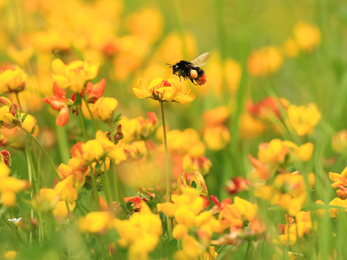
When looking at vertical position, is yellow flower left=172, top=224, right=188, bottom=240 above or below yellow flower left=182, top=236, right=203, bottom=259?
above

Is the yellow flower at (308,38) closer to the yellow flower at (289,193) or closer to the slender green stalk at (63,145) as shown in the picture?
the slender green stalk at (63,145)

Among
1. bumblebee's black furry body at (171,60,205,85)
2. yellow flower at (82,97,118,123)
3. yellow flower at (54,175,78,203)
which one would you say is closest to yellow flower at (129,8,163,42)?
bumblebee's black furry body at (171,60,205,85)

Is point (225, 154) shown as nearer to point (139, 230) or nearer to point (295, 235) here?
point (295, 235)

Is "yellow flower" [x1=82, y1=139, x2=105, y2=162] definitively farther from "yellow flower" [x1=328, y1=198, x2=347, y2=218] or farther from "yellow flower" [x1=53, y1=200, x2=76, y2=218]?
"yellow flower" [x1=328, y1=198, x2=347, y2=218]

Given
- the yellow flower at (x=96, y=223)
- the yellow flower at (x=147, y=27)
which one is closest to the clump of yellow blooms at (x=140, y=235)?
the yellow flower at (x=96, y=223)

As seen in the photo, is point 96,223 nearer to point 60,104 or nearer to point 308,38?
point 60,104

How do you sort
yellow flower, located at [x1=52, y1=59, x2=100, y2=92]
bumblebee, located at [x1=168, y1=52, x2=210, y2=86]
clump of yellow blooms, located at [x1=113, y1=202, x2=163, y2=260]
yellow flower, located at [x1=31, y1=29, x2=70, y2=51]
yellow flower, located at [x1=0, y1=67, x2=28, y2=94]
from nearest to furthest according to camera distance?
clump of yellow blooms, located at [x1=113, y1=202, x2=163, y2=260] → yellow flower, located at [x1=52, y1=59, x2=100, y2=92] → yellow flower, located at [x1=0, y1=67, x2=28, y2=94] → bumblebee, located at [x1=168, y1=52, x2=210, y2=86] → yellow flower, located at [x1=31, y1=29, x2=70, y2=51]
